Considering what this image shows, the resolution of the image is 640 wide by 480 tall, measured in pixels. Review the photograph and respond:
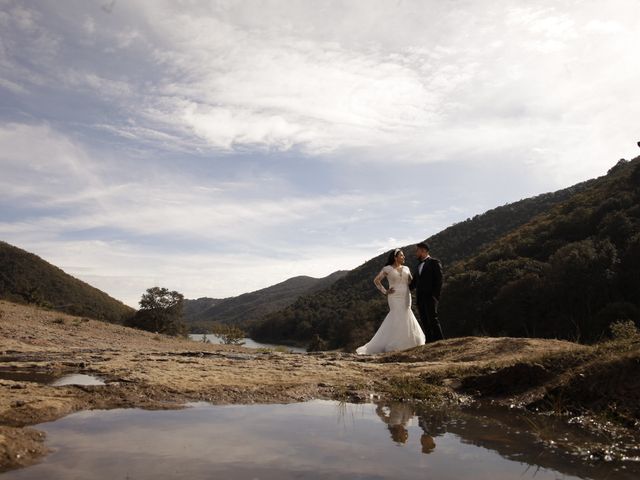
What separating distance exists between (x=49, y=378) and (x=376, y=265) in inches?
2936

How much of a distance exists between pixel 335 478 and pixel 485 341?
6200 mm

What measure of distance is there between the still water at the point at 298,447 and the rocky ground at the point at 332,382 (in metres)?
0.34

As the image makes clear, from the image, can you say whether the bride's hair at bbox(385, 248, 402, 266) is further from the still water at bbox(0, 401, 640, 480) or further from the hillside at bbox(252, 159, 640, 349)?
the hillside at bbox(252, 159, 640, 349)

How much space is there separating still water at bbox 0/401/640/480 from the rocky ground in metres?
0.34

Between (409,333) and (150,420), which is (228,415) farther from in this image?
(409,333)

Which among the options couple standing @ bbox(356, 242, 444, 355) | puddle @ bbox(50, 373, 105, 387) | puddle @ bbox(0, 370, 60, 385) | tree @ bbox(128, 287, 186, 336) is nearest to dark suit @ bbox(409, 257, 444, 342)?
couple standing @ bbox(356, 242, 444, 355)

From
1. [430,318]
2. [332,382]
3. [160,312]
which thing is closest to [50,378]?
[332,382]

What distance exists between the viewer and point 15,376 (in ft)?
18.8

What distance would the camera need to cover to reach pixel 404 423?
13.2 ft

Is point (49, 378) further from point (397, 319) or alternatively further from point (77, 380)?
point (397, 319)

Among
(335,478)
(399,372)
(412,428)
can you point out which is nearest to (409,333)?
(399,372)

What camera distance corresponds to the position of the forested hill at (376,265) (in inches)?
2608

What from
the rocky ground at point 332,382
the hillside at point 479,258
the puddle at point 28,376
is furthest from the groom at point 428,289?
the hillside at point 479,258

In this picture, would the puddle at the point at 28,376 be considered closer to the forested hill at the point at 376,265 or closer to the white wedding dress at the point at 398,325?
the white wedding dress at the point at 398,325
